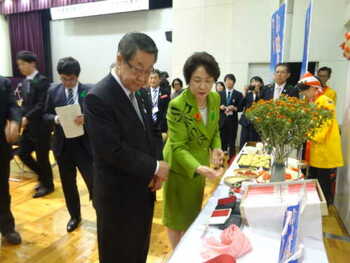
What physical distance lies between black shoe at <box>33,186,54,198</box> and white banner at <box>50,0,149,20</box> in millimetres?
4955

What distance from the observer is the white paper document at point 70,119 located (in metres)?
1.93

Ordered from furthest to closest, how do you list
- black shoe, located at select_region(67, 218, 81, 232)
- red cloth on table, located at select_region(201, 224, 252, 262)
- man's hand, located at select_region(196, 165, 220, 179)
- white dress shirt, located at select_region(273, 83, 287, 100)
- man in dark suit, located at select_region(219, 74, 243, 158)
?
man in dark suit, located at select_region(219, 74, 243, 158) → white dress shirt, located at select_region(273, 83, 287, 100) → black shoe, located at select_region(67, 218, 81, 232) → man's hand, located at select_region(196, 165, 220, 179) → red cloth on table, located at select_region(201, 224, 252, 262)

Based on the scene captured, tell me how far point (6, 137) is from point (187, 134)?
4.18 feet

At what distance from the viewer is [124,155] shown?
37.2 inches

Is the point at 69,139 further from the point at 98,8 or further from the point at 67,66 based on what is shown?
the point at 98,8

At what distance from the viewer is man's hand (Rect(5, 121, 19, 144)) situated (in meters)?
1.80

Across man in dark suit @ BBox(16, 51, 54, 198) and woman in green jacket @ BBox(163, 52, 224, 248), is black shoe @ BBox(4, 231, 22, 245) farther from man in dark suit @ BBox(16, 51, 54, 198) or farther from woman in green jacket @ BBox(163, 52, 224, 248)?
woman in green jacket @ BBox(163, 52, 224, 248)

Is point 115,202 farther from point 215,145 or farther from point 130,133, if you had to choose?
point 215,145

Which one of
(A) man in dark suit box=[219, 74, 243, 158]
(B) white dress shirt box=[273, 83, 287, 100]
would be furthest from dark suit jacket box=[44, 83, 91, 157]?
(A) man in dark suit box=[219, 74, 243, 158]

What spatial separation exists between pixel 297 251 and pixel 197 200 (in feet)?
2.29

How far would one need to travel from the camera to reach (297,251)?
77 centimetres

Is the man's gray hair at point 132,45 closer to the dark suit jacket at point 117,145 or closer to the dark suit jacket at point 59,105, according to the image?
the dark suit jacket at point 117,145

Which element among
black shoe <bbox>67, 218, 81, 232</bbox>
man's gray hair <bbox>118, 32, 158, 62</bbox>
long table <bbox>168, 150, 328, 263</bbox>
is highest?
man's gray hair <bbox>118, 32, 158, 62</bbox>

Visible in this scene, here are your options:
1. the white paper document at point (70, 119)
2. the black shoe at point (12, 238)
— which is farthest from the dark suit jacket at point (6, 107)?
the black shoe at point (12, 238)
